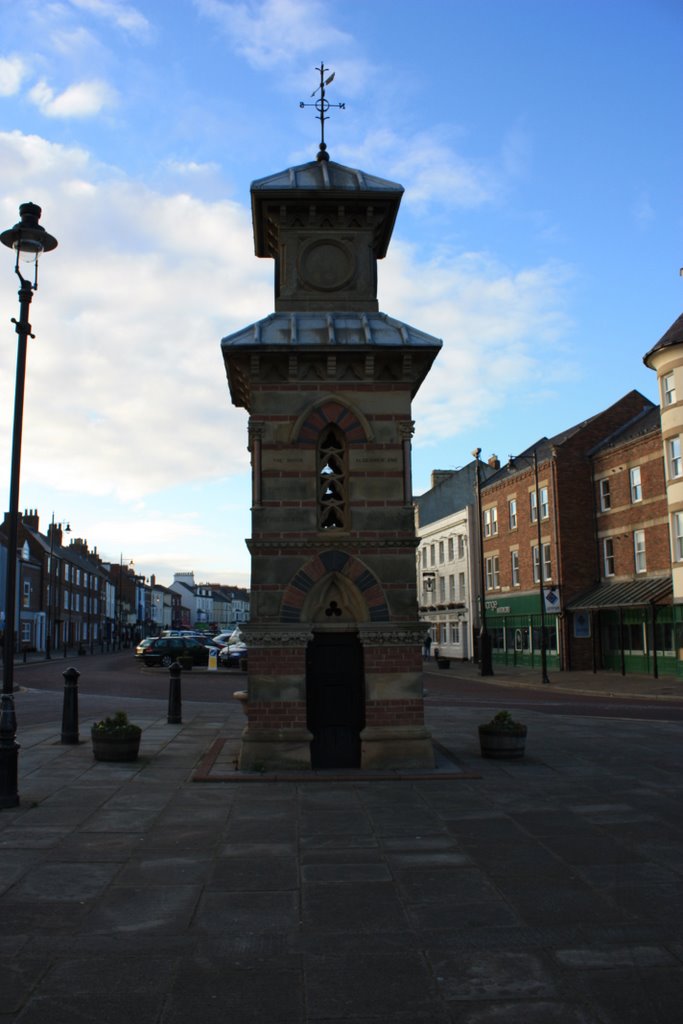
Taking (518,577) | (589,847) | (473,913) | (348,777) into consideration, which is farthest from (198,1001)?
(518,577)

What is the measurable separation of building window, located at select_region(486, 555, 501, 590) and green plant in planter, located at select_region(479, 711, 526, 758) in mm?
35511

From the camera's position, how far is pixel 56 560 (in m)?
78.5

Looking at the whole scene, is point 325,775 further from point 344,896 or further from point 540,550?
point 540,550

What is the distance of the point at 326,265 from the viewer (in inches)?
550

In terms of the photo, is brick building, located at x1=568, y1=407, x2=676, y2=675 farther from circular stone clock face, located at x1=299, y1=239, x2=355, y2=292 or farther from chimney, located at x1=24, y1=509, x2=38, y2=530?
chimney, located at x1=24, y1=509, x2=38, y2=530

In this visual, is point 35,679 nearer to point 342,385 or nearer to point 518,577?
point 518,577

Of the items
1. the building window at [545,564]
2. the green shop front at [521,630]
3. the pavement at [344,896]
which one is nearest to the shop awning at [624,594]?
the green shop front at [521,630]

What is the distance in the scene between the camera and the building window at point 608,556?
128 feet

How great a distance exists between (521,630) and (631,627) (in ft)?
31.0

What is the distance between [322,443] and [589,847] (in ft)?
23.1

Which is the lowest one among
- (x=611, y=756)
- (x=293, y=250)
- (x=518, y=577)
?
(x=611, y=756)

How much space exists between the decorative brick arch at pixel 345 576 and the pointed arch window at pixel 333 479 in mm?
554

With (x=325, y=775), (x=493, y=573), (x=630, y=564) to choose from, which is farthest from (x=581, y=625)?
(x=325, y=775)

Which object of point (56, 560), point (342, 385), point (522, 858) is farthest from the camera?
point (56, 560)
